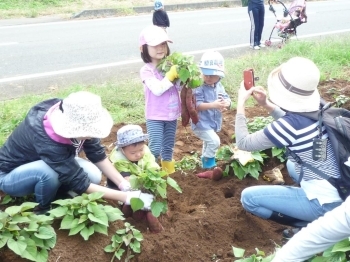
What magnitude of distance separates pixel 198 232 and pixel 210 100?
1.29 meters

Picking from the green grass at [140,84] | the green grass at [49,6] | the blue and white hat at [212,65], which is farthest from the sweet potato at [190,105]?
the green grass at [49,6]

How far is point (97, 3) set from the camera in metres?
16.3

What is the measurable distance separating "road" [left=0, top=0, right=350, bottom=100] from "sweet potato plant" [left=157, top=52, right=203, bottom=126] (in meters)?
3.34

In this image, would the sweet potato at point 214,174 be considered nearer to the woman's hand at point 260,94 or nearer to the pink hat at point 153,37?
the woman's hand at point 260,94

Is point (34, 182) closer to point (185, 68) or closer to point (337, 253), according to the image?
point (185, 68)

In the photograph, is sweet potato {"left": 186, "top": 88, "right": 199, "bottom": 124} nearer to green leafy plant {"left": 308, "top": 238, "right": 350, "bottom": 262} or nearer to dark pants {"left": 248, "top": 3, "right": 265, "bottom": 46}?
green leafy plant {"left": 308, "top": 238, "right": 350, "bottom": 262}

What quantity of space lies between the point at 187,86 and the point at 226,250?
54.3 inches

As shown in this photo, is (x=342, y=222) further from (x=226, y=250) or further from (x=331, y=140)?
(x=226, y=250)

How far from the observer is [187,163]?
16.1 ft

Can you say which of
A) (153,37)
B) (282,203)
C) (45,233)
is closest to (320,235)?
(282,203)

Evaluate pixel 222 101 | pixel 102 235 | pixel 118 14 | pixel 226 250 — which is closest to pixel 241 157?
pixel 222 101

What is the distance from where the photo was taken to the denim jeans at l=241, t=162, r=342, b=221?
3.33 meters

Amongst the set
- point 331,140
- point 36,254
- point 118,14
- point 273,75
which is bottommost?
point 118,14

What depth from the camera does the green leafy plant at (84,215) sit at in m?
3.12
